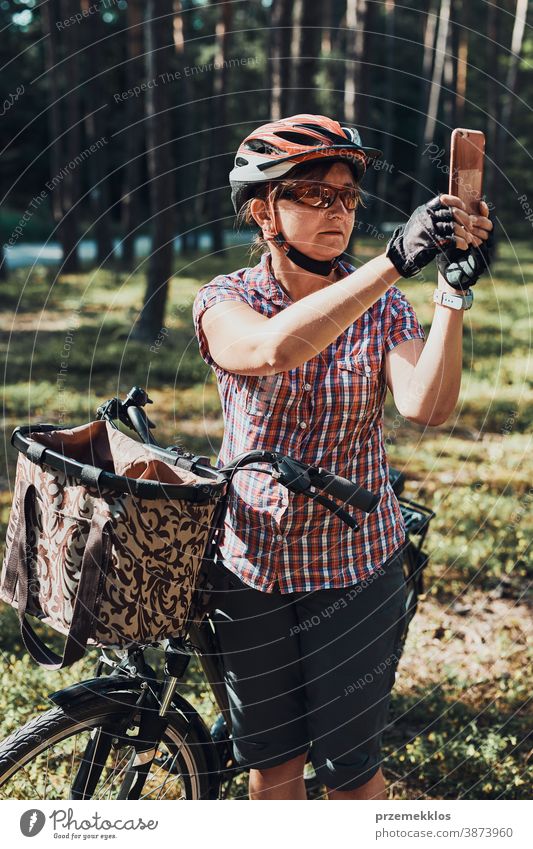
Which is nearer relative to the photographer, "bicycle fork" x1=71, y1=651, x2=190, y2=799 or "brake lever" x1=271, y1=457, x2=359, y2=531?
"brake lever" x1=271, y1=457, x2=359, y2=531

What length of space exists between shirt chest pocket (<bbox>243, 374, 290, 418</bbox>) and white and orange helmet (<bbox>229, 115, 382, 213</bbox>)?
518 mm

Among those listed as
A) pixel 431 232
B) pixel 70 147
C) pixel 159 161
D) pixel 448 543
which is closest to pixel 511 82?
pixel 70 147

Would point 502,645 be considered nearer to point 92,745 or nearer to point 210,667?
point 210,667

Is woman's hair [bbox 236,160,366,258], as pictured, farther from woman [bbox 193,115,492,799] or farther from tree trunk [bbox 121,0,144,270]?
tree trunk [bbox 121,0,144,270]

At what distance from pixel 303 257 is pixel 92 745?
1.48 m

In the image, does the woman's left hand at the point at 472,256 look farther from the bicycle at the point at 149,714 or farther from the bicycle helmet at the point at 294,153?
the bicycle at the point at 149,714

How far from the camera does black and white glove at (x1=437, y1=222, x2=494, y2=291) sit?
2201 mm

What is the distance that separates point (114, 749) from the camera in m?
2.83

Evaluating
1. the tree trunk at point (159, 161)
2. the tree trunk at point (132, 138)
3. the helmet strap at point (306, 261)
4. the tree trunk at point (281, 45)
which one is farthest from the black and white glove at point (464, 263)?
the tree trunk at point (132, 138)

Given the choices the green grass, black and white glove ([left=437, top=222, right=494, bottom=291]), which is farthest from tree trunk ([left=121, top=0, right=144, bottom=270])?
black and white glove ([left=437, top=222, right=494, bottom=291])

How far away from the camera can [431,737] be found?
423 centimetres

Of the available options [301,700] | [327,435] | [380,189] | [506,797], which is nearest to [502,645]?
[506,797]

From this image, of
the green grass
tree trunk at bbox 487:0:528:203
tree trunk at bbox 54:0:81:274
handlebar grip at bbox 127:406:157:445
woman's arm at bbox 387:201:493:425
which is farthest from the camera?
tree trunk at bbox 487:0:528:203

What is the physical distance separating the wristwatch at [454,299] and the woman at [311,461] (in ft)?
0.25
